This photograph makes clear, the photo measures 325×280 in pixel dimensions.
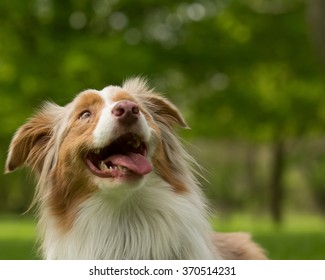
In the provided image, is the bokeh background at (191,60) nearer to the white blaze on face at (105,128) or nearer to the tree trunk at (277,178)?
the tree trunk at (277,178)

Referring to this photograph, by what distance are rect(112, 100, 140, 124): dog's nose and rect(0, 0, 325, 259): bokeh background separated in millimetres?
6590

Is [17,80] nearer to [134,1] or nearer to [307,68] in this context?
[134,1]

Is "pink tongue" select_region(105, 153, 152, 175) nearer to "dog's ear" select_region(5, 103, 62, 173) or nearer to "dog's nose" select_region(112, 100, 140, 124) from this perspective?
"dog's nose" select_region(112, 100, 140, 124)

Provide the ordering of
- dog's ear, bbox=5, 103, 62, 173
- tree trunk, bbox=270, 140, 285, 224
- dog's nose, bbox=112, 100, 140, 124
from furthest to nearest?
tree trunk, bbox=270, 140, 285, 224 < dog's ear, bbox=5, 103, 62, 173 < dog's nose, bbox=112, 100, 140, 124

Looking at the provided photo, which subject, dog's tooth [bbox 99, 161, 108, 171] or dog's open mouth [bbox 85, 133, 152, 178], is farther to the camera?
dog's tooth [bbox 99, 161, 108, 171]

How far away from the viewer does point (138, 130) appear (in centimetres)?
466

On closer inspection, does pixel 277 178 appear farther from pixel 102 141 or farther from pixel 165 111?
pixel 102 141

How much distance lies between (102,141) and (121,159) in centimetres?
16

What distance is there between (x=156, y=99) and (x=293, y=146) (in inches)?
1007

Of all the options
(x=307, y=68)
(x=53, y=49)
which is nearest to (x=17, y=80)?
(x=53, y=49)

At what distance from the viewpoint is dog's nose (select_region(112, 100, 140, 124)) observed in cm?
459

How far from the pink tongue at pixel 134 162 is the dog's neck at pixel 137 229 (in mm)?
225

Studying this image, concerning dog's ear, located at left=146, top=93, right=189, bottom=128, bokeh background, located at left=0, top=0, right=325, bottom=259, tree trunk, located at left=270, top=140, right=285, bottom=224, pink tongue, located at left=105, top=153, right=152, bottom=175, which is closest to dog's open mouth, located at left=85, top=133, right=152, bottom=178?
pink tongue, located at left=105, top=153, right=152, bottom=175

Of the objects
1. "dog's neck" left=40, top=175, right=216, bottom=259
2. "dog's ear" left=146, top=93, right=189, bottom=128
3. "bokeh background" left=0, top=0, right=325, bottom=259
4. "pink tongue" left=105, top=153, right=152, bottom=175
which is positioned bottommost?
"dog's neck" left=40, top=175, right=216, bottom=259
